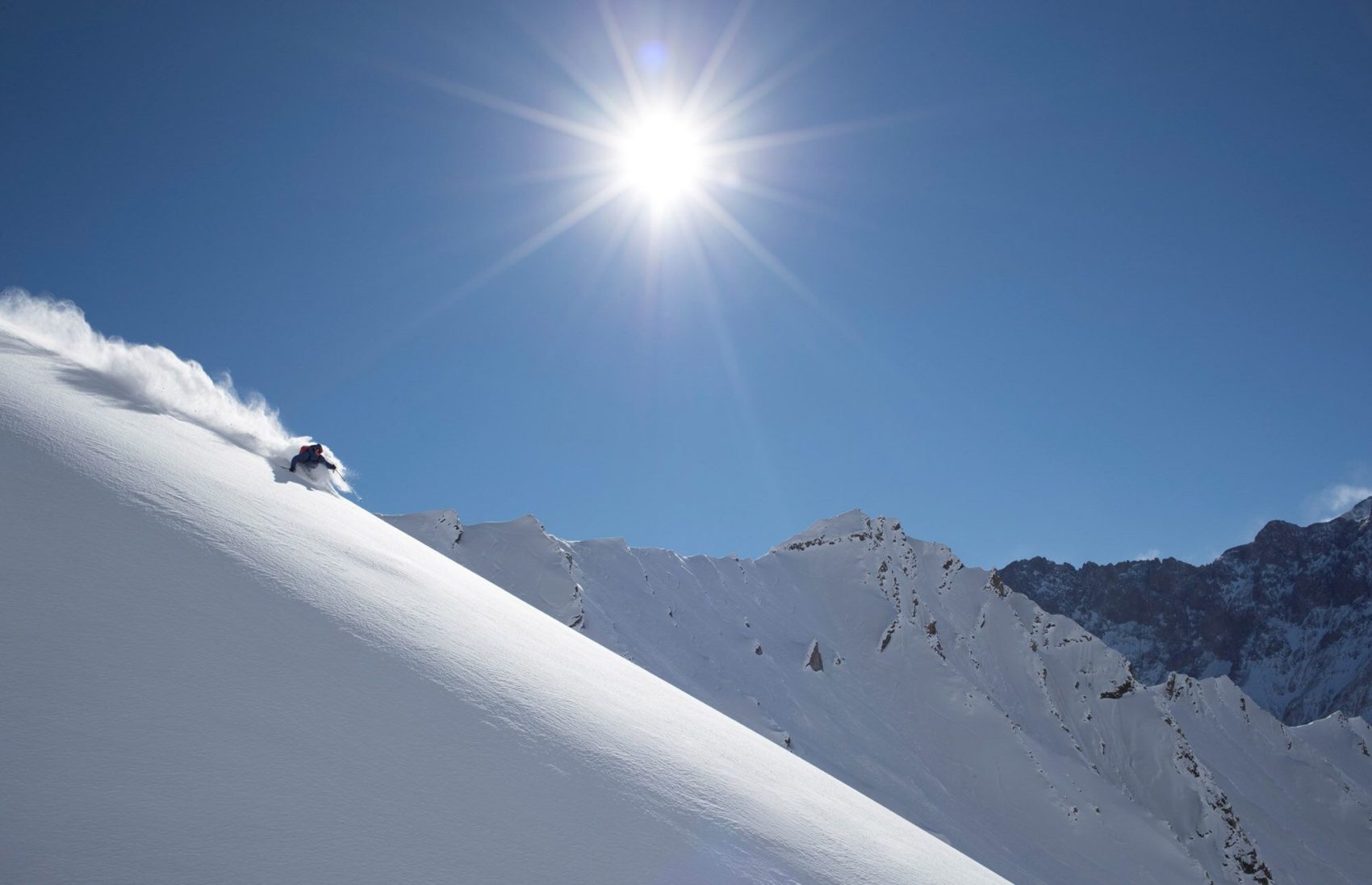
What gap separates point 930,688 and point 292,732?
204 ft

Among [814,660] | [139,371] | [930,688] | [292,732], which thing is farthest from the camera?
[930,688]

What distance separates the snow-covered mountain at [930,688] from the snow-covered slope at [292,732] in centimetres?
3049

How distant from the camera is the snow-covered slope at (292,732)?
2.28 metres

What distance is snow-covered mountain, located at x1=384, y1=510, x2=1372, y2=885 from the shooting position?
1564 inches

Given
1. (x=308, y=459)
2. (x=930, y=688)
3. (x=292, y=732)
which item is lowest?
(x=292, y=732)

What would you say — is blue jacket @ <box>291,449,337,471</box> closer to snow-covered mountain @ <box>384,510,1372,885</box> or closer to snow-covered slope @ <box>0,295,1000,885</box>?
snow-covered slope @ <box>0,295,1000,885</box>

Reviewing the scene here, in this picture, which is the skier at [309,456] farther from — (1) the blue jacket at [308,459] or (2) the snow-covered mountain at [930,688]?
(2) the snow-covered mountain at [930,688]

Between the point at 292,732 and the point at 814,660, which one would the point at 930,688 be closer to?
the point at 814,660

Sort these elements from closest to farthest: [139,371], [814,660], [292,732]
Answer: [292,732]
[139,371]
[814,660]

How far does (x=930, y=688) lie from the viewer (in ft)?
189

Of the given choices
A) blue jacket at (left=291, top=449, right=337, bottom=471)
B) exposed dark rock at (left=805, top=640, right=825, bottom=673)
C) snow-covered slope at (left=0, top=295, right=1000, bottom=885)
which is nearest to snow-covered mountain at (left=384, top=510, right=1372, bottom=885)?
Answer: exposed dark rock at (left=805, top=640, right=825, bottom=673)

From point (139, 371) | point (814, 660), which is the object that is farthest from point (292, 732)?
point (814, 660)

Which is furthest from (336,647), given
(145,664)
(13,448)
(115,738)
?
(13,448)

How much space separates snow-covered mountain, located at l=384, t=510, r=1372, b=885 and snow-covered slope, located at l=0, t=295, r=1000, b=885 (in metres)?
30.5
